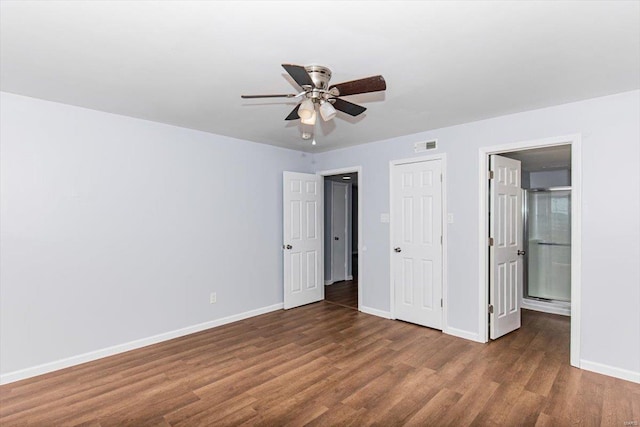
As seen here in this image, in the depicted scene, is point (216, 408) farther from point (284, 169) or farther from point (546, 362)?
point (284, 169)

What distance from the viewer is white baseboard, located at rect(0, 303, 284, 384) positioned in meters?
2.90

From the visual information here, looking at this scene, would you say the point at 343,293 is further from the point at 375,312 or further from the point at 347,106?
the point at 347,106

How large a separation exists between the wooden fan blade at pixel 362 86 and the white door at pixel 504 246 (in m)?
2.26

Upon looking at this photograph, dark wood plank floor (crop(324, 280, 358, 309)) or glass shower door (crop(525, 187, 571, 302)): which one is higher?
glass shower door (crop(525, 187, 571, 302))

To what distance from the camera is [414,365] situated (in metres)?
3.15

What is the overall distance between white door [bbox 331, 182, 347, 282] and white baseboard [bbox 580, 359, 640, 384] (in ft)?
14.5

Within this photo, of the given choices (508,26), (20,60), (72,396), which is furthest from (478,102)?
(72,396)

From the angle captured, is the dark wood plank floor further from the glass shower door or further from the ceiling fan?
the ceiling fan

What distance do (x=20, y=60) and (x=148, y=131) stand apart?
1.44 m

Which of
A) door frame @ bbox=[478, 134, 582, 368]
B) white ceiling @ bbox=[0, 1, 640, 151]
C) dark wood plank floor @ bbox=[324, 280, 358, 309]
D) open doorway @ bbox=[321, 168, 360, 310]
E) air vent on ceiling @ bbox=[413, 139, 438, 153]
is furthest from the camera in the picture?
open doorway @ bbox=[321, 168, 360, 310]

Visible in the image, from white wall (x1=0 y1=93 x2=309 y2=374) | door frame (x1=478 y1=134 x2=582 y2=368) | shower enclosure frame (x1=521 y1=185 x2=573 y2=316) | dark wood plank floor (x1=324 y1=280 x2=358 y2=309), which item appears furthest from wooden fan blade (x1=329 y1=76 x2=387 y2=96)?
shower enclosure frame (x1=521 y1=185 x2=573 y2=316)

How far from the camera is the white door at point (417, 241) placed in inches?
163

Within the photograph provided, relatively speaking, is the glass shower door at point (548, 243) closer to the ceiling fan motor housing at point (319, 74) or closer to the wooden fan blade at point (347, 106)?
the wooden fan blade at point (347, 106)

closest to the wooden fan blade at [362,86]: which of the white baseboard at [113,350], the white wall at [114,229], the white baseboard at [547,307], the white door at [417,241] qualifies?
the white door at [417,241]
